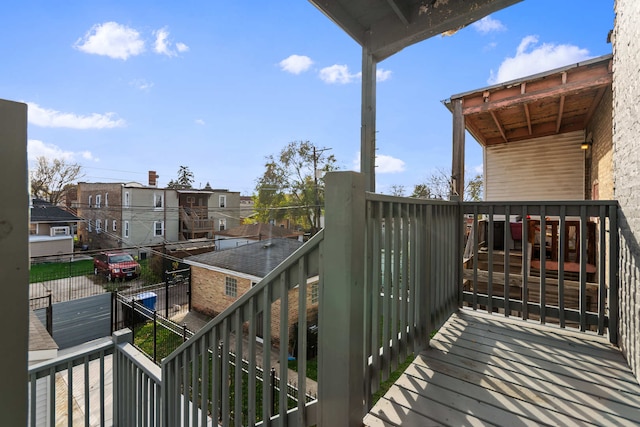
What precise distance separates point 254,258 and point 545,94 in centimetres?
853

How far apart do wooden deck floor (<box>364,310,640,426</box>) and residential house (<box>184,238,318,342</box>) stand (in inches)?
264

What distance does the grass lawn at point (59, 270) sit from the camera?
49.1 feet

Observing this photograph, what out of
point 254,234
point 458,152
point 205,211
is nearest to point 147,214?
point 205,211

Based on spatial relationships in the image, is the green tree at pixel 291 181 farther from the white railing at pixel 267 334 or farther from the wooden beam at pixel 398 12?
the white railing at pixel 267 334

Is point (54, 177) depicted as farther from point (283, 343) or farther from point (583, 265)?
point (583, 265)

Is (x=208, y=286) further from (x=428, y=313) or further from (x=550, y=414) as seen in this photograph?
(x=550, y=414)

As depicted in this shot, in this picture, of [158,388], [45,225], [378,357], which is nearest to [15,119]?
[378,357]

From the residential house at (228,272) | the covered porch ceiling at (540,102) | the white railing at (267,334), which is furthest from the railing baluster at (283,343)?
the residential house at (228,272)

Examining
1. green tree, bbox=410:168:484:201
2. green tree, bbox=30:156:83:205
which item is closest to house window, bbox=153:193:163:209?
green tree, bbox=30:156:83:205

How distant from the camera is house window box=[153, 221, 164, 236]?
19.6 m

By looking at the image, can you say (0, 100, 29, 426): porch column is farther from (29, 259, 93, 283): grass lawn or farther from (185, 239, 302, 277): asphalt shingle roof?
(29, 259, 93, 283): grass lawn

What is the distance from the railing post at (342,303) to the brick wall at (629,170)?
1.74m

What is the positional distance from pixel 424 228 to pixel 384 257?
0.57 metres

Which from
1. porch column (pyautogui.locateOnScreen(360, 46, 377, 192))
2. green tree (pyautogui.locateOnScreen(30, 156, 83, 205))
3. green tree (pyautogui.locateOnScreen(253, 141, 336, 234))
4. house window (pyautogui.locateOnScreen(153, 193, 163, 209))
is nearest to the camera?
porch column (pyautogui.locateOnScreen(360, 46, 377, 192))
